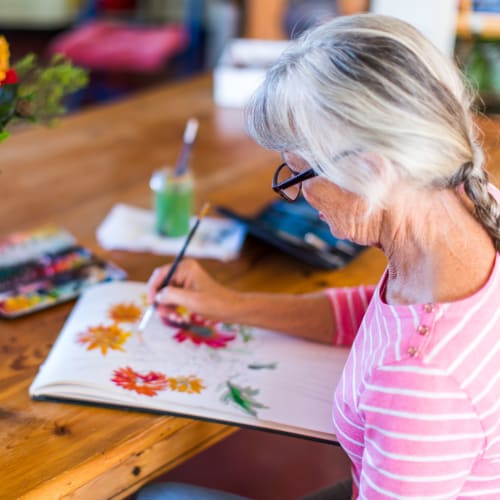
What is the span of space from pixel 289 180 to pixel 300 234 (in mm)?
544

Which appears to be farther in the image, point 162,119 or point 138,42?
point 138,42

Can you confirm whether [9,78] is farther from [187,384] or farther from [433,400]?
[433,400]

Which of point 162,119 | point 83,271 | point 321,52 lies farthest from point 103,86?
point 321,52

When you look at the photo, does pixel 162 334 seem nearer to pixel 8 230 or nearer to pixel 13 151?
pixel 8 230

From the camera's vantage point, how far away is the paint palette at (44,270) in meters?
1.16

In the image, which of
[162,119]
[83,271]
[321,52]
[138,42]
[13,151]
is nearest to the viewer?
[321,52]

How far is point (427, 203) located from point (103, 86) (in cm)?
294

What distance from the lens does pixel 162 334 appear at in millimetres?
1086

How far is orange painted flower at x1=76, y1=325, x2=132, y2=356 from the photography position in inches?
40.9

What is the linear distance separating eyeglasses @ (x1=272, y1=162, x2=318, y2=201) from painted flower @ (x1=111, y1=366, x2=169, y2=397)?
0.30 m

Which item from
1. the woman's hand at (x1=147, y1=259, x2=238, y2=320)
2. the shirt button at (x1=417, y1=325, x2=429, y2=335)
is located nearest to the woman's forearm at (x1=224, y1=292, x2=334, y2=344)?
the woman's hand at (x1=147, y1=259, x2=238, y2=320)

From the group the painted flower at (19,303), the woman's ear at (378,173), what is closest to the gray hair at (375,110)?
the woman's ear at (378,173)

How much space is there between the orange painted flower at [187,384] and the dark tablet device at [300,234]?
14.7 inches

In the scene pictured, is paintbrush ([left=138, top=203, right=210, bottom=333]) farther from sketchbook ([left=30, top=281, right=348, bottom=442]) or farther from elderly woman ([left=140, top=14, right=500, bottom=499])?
elderly woman ([left=140, top=14, right=500, bottom=499])
